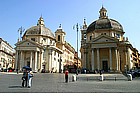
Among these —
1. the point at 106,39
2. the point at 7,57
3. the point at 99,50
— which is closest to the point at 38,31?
the point at 99,50

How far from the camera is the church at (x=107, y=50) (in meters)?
16.1

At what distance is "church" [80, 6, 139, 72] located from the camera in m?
16.1

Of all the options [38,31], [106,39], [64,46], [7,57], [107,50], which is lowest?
[7,57]

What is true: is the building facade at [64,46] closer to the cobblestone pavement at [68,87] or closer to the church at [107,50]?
the church at [107,50]

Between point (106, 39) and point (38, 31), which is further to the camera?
point (38, 31)

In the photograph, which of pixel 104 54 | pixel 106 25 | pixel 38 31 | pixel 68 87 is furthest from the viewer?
pixel 38 31

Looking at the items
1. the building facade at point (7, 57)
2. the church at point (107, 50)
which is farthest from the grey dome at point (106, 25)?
the building facade at point (7, 57)

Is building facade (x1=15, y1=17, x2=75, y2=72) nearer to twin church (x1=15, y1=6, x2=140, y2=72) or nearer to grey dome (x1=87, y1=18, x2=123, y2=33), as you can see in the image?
twin church (x1=15, y1=6, x2=140, y2=72)

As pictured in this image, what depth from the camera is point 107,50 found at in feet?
54.2

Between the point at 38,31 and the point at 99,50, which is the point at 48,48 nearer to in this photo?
the point at 38,31

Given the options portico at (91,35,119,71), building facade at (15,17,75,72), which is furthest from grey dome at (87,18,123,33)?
building facade at (15,17,75,72)
